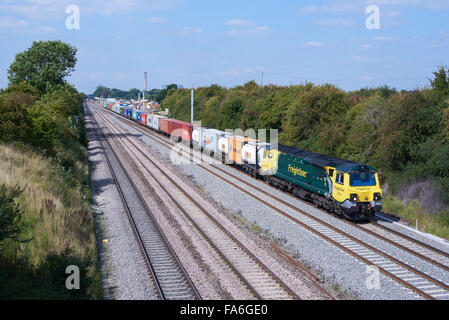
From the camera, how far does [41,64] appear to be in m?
63.0

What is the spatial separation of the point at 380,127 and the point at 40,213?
78.0ft

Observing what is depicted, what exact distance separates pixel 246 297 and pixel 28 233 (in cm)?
831

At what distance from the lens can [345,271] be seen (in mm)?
13906

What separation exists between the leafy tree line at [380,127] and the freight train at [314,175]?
5.87 meters

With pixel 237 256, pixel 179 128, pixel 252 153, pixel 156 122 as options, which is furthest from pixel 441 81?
pixel 156 122

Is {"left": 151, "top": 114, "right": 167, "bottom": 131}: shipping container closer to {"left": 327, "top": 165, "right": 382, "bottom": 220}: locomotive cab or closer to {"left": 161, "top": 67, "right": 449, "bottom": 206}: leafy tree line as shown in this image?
{"left": 161, "top": 67, "right": 449, "bottom": 206}: leafy tree line

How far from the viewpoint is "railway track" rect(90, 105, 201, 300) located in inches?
484

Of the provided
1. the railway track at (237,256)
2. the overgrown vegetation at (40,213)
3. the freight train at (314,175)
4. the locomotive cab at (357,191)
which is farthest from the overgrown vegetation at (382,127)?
the overgrown vegetation at (40,213)

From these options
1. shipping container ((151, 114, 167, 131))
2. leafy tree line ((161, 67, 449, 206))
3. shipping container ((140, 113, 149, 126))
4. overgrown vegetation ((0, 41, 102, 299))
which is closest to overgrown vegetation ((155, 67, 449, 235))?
leafy tree line ((161, 67, 449, 206))

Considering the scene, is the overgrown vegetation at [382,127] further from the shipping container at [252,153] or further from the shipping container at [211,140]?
the shipping container at [211,140]

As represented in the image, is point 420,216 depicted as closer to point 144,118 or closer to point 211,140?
point 211,140

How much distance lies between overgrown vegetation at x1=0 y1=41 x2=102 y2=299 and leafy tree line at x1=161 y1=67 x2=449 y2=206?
19192 millimetres

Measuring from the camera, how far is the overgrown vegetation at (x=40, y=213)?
34.2ft
